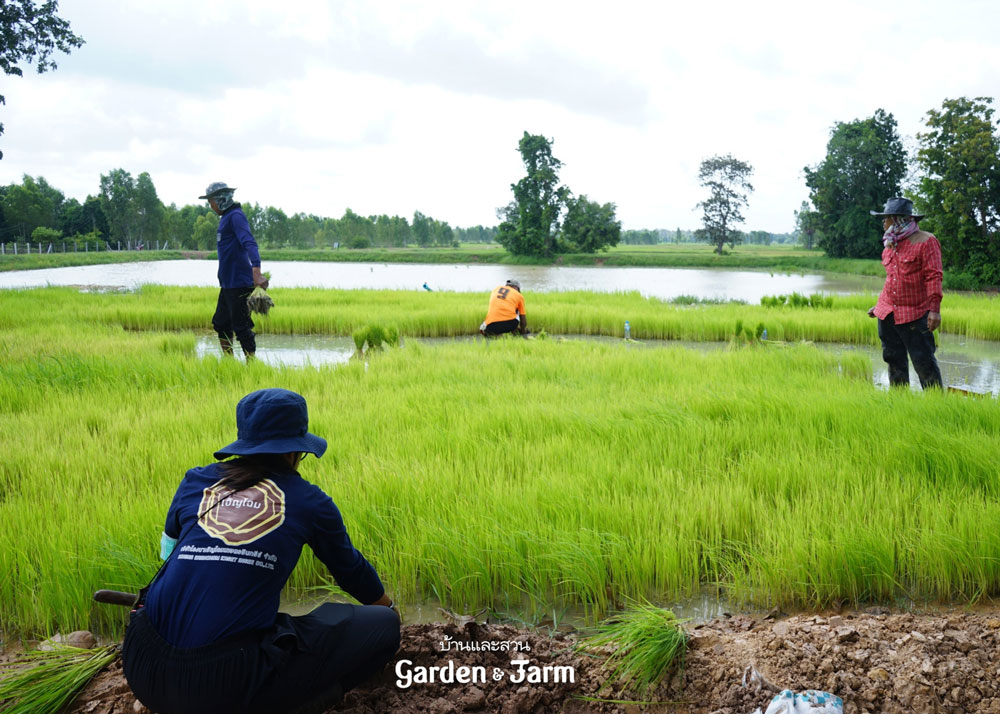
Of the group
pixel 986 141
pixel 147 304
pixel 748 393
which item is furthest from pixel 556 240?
pixel 748 393

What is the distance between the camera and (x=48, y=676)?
2.05m

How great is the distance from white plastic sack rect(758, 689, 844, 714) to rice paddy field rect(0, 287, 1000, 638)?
769 millimetres

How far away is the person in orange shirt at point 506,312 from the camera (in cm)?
898

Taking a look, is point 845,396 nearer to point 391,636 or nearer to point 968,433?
point 968,433

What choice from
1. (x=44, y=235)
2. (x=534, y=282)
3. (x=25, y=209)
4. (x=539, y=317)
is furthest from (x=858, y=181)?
(x=25, y=209)

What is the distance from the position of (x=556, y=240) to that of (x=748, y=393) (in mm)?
43879

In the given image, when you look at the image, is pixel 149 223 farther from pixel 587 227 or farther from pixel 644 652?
pixel 644 652

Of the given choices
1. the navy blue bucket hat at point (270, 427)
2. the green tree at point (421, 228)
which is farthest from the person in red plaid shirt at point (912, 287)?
the green tree at point (421, 228)

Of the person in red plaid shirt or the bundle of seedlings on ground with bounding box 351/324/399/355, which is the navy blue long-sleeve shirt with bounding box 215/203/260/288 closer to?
the bundle of seedlings on ground with bounding box 351/324/399/355

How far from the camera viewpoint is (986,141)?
22.5 meters

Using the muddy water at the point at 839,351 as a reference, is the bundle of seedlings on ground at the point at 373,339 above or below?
above

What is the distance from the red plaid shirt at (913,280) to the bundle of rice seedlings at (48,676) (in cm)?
539

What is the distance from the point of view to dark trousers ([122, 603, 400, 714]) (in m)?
1.66

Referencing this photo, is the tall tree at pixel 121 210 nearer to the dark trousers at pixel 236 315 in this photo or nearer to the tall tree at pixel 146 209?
the tall tree at pixel 146 209
